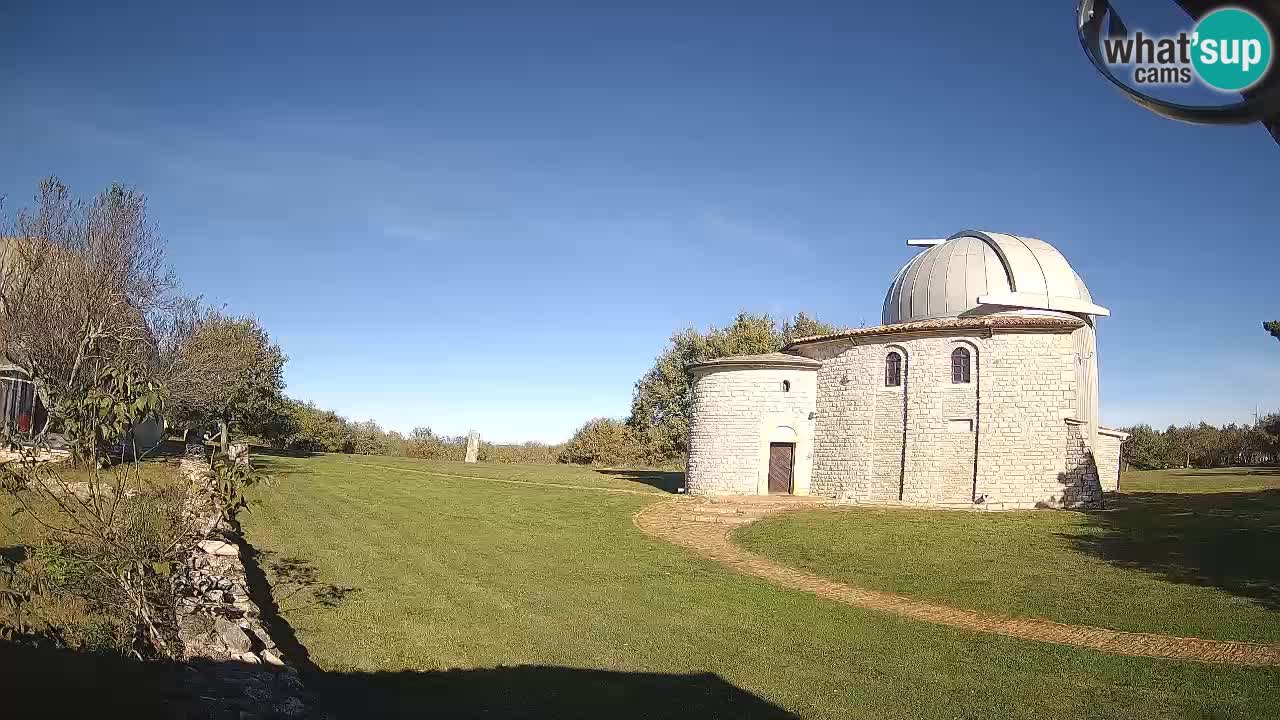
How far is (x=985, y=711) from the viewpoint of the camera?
8.02 m

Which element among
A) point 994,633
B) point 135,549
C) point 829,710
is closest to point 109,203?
point 135,549

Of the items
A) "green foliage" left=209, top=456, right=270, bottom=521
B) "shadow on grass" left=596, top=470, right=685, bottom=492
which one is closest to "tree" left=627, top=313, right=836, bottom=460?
"shadow on grass" left=596, top=470, right=685, bottom=492

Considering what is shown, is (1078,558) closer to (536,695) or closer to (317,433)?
(536,695)

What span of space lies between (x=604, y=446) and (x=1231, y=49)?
51854 mm

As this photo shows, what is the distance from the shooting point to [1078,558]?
1606 centimetres

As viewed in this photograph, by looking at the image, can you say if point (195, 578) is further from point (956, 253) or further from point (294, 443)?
point (294, 443)

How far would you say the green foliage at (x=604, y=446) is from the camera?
52281 mm

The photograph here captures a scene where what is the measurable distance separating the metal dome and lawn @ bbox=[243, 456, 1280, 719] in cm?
1685

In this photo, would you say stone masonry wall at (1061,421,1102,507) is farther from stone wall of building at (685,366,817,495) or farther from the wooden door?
the wooden door

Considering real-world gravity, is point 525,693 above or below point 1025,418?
below

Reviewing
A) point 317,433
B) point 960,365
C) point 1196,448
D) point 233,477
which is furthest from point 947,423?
point 1196,448

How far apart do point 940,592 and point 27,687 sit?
12931 millimetres

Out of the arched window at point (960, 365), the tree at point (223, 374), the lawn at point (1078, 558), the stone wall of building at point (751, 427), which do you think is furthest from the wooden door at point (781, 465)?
the tree at point (223, 374)

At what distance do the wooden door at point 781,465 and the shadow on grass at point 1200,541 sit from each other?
9807 mm
